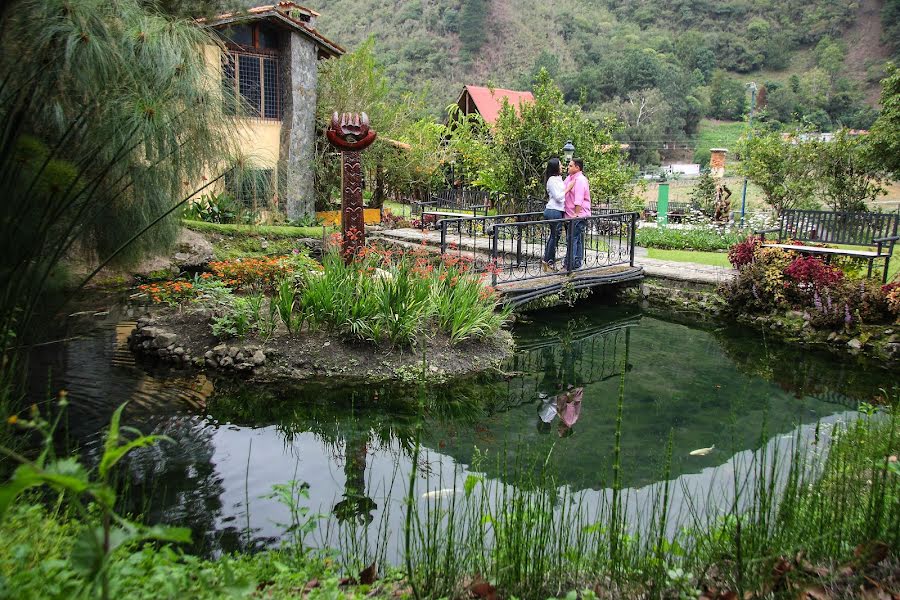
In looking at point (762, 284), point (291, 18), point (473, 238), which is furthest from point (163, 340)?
point (291, 18)

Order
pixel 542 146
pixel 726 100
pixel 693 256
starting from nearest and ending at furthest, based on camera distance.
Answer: pixel 693 256, pixel 542 146, pixel 726 100

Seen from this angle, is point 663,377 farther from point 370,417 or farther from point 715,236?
point 715,236

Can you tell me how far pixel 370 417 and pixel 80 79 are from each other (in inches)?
126

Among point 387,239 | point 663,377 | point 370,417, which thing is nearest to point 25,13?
point 370,417

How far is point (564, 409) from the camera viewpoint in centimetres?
596

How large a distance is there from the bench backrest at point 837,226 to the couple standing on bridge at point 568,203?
353cm

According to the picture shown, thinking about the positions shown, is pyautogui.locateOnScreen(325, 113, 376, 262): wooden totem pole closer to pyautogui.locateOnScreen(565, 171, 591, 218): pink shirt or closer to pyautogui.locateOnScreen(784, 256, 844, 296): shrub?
pyautogui.locateOnScreen(565, 171, 591, 218): pink shirt

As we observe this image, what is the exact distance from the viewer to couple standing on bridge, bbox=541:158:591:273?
9.32m

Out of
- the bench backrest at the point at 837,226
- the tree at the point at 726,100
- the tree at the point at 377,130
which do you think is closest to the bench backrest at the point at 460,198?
the tree at the point at 377,130

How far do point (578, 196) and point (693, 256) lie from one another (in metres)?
4.10

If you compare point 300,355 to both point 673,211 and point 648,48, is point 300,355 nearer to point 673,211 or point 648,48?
point 673,211

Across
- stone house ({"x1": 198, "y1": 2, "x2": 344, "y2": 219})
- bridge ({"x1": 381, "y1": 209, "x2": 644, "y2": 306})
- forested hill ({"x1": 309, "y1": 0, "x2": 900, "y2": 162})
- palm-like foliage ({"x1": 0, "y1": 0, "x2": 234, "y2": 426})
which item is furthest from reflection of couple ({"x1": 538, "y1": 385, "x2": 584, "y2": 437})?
forested hill ({"x1": 309, "y1": 0, "x2": 900, "y2": 162})

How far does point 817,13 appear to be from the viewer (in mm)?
47312

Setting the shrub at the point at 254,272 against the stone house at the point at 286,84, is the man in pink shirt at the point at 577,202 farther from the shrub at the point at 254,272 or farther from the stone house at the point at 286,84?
the stone house at the point at 286,84
